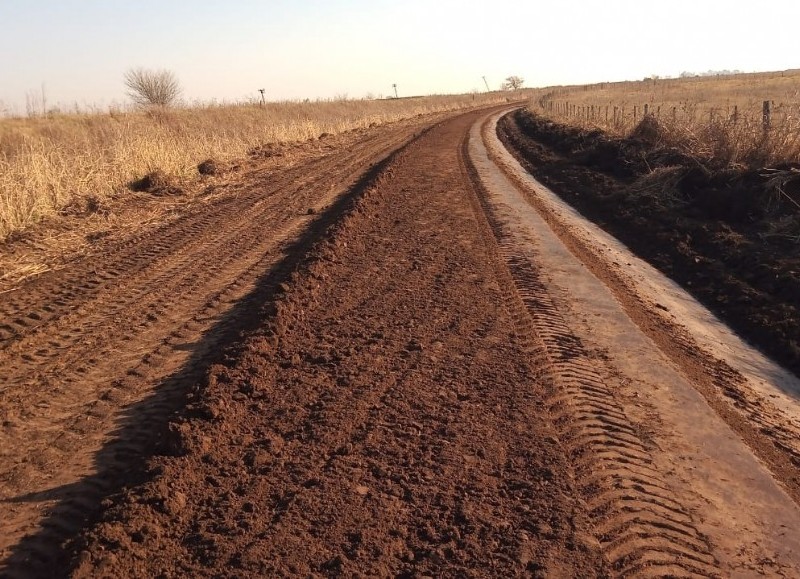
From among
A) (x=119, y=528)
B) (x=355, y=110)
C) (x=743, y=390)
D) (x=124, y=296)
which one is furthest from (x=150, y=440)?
(x=355, y=110)

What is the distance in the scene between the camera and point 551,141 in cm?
2467

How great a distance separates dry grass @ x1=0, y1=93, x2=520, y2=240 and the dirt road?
10.9 feet

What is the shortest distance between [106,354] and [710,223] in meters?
9.34

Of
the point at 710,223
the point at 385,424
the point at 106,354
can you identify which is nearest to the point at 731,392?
the point at 385,424

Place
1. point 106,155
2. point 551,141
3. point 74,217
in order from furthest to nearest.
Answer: point 551,141 < point 106,155 < point 74,217

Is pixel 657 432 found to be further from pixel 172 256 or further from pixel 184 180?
pixel 184 180

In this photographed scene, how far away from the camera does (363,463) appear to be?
3.76 meters

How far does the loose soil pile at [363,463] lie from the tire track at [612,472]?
5.4 inches

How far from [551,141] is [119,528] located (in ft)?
78.8

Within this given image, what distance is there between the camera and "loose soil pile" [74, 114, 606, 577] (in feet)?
9.84

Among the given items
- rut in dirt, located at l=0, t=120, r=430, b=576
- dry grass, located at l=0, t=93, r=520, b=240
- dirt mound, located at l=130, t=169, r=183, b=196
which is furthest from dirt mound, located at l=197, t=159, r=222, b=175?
rut in dirt, located at l=0, t=120, r=430, b=576

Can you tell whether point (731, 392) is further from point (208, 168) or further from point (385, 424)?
point (208, 168)

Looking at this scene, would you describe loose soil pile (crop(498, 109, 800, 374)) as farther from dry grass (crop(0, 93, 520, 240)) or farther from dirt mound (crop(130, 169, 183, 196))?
dry grass (crop(0, 93, 520, 240))

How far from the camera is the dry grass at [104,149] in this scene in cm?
1039
